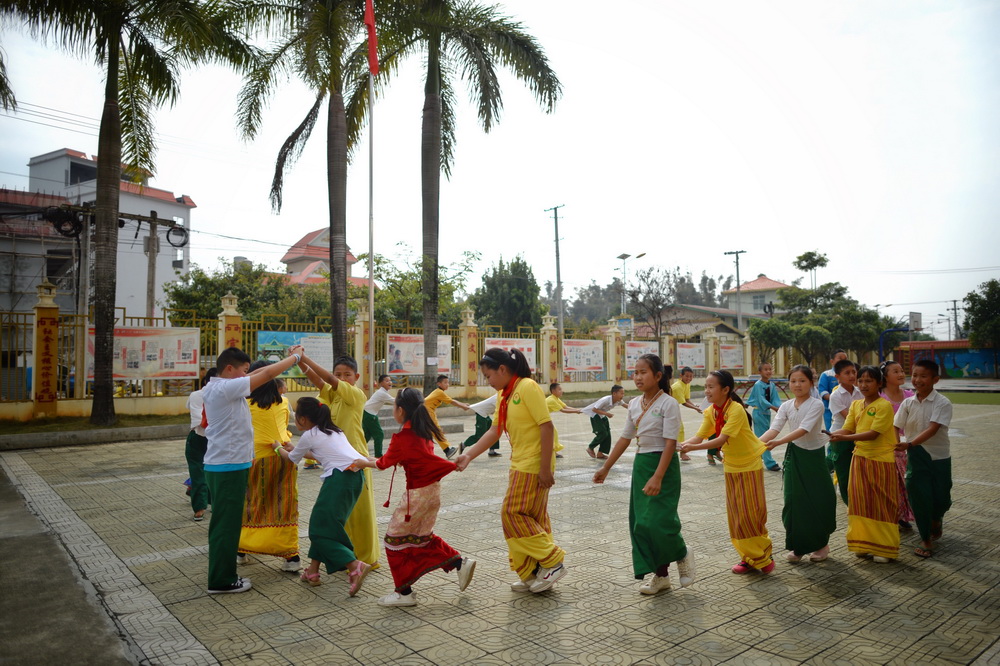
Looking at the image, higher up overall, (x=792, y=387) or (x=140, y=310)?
(x=140, y=310)

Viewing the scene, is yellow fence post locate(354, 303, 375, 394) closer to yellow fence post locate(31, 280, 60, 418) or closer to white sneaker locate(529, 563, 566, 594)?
yellow fence post locate(31, 280, 60, 418)

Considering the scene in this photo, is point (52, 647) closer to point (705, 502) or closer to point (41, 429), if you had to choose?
point (705, 502)

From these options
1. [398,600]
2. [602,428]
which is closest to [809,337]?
[602,428]

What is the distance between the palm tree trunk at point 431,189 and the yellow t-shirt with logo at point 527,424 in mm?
11931

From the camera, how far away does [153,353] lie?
1491cm

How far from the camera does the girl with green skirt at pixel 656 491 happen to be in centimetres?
426

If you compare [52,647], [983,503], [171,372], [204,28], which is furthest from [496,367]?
[171,372]

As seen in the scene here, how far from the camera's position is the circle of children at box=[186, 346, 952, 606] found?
13.9 feet

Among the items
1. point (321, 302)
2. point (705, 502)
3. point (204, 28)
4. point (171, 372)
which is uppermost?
point (204, 28)

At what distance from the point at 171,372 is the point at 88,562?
36.1ft

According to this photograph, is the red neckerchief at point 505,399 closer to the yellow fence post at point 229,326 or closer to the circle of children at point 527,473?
the circle of children at point 527,473

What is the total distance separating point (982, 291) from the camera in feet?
134

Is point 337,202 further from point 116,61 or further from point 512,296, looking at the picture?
point 512,296

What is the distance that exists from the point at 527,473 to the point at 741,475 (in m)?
1.63
